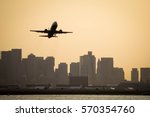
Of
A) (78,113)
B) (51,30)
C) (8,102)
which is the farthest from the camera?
(51,30)

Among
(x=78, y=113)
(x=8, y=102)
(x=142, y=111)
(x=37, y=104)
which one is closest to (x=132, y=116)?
(x=142, y=111)

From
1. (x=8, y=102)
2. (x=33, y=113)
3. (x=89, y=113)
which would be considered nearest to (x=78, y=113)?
(x=89, y=113)

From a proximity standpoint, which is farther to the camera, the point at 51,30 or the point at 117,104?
the point at 51,30

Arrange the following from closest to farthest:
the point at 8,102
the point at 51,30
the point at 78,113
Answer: the point at 78,113 → the point at 8,102 → the point at 51,30

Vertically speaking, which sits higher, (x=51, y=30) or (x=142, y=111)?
(x=51, y=30)

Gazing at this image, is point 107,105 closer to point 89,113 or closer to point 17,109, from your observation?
point 89,113

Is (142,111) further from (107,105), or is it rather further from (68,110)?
(68,110)

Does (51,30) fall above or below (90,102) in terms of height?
above

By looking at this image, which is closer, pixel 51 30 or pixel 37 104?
pixel 37 104
